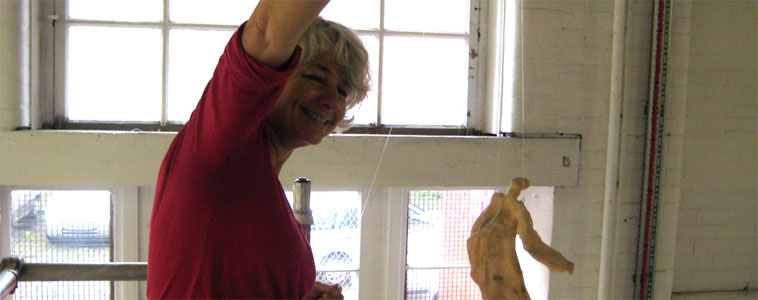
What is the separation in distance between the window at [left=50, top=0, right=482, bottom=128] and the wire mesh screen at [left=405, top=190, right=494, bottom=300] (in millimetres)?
418

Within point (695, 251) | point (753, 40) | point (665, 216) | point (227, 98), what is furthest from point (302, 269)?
point (753, 40)

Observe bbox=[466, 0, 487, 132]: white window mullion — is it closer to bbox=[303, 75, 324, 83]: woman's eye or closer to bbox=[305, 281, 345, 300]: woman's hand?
bbox=[305, 281, 345, 300]: woman's hand

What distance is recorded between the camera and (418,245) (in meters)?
2.48

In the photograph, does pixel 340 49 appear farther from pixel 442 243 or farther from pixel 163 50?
pixel 442 243

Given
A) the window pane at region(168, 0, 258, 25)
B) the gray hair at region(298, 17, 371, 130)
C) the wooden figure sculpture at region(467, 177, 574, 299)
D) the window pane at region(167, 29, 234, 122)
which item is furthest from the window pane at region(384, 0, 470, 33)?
the gray hair at region(298, 17, 371, 130)

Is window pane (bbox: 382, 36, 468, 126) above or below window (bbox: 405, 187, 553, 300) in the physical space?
above

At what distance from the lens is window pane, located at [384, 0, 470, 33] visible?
2373 mm

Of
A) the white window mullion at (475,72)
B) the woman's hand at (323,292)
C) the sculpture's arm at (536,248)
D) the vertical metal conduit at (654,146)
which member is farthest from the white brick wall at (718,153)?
the woman's hand at (323,292)

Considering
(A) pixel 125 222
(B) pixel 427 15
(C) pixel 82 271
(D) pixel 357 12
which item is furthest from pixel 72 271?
(B) pixel 427 15

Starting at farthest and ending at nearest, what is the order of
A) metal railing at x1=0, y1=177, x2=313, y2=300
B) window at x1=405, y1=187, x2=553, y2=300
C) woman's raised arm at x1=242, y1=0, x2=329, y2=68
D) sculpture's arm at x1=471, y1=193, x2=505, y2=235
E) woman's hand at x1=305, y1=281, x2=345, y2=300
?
window at x1=405, y1=187, x2=553, y2=300, metal railing at x1=0, y1=177, x2=313, y2=300, sculpture's arm at x1=471, y1=193, x2=505, y2=235, woman's hand at x1=305, y1=281, x2=345, y2=300, woman's raised arm at x1=242, y1=0, x2=329, y2=68

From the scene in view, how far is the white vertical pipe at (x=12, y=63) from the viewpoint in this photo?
2.01m

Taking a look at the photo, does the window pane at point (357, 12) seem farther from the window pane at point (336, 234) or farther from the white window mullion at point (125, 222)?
the white window mullion at point (125, 222)

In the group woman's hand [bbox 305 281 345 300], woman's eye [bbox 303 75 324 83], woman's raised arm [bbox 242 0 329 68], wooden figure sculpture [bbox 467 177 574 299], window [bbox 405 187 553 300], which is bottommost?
window [bbox 405 187 553 300]

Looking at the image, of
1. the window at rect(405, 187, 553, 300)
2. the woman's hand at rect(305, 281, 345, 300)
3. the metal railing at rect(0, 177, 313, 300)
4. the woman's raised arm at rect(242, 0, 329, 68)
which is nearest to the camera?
the woman's raised arm at rect(242, 0, 329, 68)
